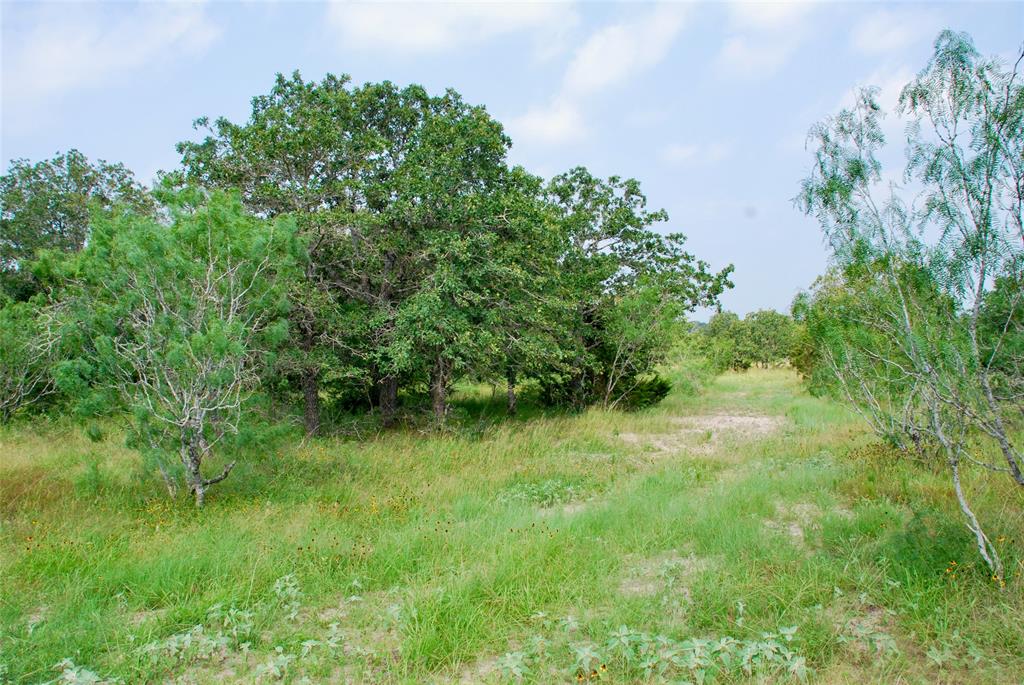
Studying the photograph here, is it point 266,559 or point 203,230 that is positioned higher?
point 203,230

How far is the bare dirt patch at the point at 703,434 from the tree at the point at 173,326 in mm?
7009

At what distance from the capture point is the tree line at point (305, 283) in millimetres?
6574

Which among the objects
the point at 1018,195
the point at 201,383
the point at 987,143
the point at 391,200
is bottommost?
the point at 201,383

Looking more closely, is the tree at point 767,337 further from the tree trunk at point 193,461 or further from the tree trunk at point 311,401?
the tree trunk at point 193,461

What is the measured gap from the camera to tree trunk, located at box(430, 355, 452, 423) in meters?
11.5

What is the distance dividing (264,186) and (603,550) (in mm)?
8785

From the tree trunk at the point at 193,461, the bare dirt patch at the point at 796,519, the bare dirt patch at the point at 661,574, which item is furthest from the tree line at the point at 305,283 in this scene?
the bare dirt patch at the point at 796,519

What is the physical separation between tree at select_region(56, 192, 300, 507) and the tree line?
0.09ft

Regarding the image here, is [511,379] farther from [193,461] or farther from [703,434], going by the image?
[193,461]

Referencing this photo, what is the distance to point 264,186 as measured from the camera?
34.3 ft

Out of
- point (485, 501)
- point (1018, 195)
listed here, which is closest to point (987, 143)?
point (1018, 195)

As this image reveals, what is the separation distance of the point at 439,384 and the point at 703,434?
18.3 feet

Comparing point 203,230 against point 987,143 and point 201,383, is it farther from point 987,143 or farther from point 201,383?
point 987,143

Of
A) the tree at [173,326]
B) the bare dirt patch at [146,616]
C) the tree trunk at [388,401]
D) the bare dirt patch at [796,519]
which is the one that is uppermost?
the tree at [173,326]
